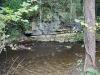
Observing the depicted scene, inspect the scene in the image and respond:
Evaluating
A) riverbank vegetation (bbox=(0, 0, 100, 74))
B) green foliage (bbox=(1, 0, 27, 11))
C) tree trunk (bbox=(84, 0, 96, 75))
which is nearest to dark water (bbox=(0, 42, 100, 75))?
tree trunk (bbox=(84, 0, 96, 75))

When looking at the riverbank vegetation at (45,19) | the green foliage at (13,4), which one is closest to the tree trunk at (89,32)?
the riverbank vegetation at (45,19)

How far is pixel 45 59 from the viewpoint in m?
8.62

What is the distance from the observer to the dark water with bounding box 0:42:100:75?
7188mm

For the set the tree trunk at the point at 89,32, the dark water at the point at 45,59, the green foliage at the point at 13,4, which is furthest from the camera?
the green foliage at the point at 13,4

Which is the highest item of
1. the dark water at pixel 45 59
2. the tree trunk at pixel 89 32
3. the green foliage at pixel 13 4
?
the green foliage at pixel 13 4

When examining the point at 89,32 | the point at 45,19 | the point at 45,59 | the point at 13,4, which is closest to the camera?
→ the point at 89,32

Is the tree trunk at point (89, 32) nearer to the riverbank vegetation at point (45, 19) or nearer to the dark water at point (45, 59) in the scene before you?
the dark water at point (45, 59)

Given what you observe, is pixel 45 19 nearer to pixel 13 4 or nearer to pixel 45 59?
pixel 13 4

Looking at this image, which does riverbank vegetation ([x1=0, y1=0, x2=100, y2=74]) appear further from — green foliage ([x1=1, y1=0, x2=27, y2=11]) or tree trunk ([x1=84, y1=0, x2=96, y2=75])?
tree trunk ([x1=84, y1=0, x2=96, y2=75])

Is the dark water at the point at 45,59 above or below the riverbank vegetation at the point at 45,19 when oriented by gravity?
below

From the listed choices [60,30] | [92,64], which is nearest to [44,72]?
[92,64]

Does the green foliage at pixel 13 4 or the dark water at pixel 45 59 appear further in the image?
the green foliage at pixel 13 4

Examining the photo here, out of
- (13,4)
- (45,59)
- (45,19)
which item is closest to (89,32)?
(45,59)

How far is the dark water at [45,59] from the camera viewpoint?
7.19 m
